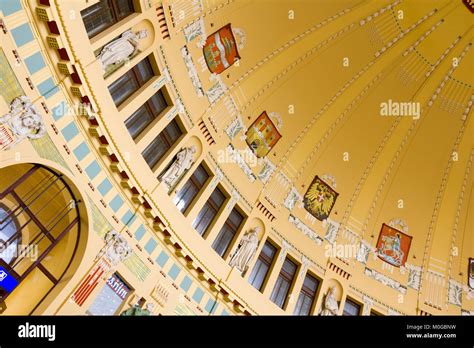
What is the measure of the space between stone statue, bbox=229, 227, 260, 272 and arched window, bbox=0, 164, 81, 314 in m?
6.11

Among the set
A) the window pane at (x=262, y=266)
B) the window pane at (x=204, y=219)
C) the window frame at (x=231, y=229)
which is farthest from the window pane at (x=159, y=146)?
the window pane at (x=262, y=266)

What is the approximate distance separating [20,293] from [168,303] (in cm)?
427

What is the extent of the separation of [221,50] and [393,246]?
1170 cm

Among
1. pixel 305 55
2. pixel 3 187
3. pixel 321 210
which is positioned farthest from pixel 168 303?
pixel 305 55

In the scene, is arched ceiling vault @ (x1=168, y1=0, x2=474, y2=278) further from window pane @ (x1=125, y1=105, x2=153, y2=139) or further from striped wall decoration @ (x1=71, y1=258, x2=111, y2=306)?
striped wall decoration @ (x1=71, y1=258, x2=111, y2=306)

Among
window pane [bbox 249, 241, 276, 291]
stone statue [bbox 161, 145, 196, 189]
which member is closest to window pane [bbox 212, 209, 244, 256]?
window pane [bbox 249, 241, 276, 291]

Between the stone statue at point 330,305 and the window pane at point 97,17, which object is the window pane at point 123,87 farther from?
the stone statue at point 330,305

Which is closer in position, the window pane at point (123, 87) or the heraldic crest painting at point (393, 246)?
the window pane at point (123, 87)

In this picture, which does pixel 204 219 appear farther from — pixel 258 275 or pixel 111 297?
pixel 111 297

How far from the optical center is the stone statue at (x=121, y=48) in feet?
43.8

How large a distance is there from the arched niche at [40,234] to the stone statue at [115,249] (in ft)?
2.18

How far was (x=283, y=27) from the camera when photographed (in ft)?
60.8

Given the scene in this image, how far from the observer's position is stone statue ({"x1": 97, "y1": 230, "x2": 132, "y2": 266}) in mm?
13246
